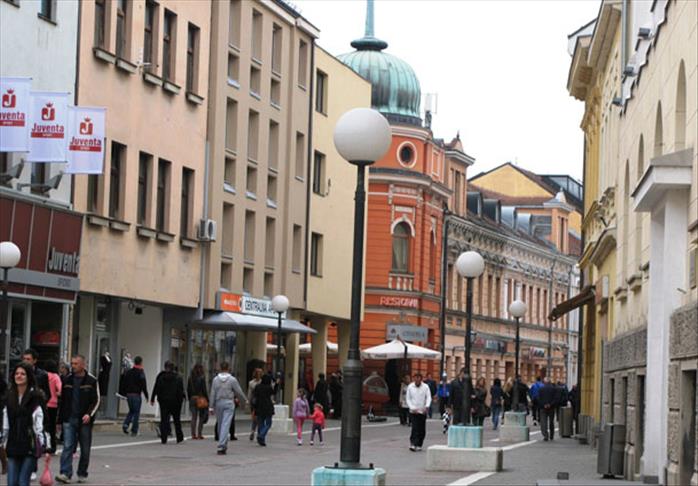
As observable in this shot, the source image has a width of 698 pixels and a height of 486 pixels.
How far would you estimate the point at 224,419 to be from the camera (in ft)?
104

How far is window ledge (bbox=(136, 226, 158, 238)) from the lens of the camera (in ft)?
137

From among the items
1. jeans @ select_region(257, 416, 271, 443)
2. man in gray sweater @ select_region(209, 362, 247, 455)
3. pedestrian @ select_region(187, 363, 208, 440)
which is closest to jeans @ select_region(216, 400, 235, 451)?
man in gray sweater @ select_region(209, 362, 247, 455)

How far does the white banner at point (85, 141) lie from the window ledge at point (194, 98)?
11130 mm

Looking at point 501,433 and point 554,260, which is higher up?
point 554,260

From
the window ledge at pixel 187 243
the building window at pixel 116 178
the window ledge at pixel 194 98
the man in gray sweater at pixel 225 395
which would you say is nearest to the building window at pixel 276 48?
the window ledge at pixel 194 98

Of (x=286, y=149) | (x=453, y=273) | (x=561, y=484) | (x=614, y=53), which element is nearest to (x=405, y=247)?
(x=453, y=273)

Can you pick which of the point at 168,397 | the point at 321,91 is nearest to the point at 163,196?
the point at 168,397

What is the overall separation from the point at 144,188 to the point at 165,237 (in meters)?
1.60

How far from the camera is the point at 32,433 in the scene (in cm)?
1689

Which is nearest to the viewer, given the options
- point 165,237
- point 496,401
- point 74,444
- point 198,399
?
point 74,444

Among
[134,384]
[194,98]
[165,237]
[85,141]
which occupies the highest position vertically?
[194,98]

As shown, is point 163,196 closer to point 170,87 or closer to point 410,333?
point 170,87

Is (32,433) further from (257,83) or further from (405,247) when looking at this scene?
(405,247)

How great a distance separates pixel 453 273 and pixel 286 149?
31133 millimetres
